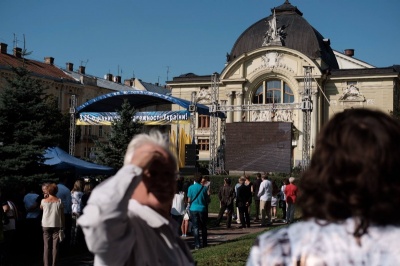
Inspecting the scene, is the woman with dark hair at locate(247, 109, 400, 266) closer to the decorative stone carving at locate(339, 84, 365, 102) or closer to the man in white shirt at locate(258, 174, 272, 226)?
the man in white shirt at locate(258, 174, 272, 226)

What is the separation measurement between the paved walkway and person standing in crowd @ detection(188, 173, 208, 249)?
1.13 ft

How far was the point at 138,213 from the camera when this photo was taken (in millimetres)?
2414

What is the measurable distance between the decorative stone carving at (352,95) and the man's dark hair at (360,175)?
52259 mm

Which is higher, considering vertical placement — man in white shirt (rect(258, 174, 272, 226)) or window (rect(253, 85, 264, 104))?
window (rect(253, 85, 264, 104))

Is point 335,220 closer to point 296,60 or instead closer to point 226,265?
point 226,265

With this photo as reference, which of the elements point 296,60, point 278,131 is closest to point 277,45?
point 296,60

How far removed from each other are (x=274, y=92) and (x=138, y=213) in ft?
170

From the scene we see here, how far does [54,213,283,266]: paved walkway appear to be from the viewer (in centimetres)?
1156

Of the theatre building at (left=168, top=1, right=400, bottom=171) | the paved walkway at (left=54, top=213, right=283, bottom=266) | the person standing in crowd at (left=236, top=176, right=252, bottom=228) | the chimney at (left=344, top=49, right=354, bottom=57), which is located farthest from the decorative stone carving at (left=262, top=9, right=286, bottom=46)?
the person standing in crowd at (left=236, top=176, right=252, bottom=228)

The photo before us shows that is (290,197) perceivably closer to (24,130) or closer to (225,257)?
(24,130)

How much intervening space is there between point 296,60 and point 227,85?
7264 mm

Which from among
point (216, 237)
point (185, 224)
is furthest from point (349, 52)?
point (185, 224)

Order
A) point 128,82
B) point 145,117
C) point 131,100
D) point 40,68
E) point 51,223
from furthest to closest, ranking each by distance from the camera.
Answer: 1. point 128,82
2. point 40,68
3. point 131,100
4. point 145,117
5. point 51,223

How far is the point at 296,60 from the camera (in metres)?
51.5
